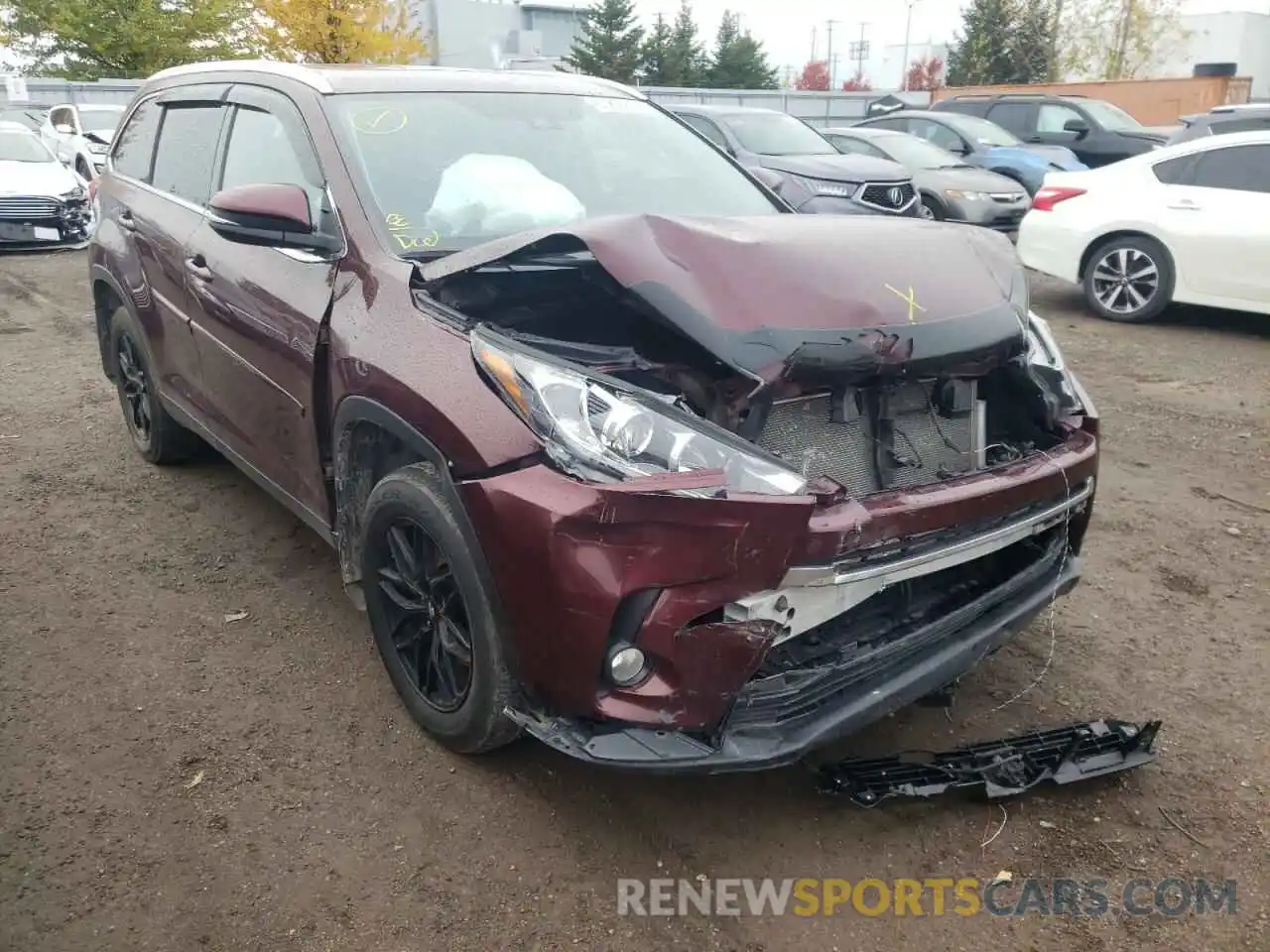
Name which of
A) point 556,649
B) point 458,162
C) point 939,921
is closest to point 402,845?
point 556,649

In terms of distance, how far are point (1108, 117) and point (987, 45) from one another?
2453 centimetres

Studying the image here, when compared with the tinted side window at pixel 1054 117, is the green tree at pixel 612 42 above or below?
above

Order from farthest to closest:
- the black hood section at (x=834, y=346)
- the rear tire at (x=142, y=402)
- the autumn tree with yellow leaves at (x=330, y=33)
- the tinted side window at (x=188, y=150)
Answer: the autumn tree with yellow leaves at (x=330, y=33), the rear tire at (x=142, y=402), the tinted side window at (x=188, y=150), the black hood section at (x=834, y=346)

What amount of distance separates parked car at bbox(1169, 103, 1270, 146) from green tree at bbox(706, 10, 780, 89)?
3189 cm

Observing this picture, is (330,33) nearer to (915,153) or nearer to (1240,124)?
(915,153)

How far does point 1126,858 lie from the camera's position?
2.53m

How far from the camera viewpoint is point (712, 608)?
220cm

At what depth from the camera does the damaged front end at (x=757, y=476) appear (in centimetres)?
219

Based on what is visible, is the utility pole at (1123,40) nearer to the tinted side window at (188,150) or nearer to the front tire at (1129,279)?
the front tire at (1129,279)

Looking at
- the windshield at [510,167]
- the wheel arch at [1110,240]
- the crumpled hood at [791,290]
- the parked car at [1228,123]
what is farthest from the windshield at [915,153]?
the crumpled hood at [791,290]

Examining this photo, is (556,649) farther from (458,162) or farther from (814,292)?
(458,162)

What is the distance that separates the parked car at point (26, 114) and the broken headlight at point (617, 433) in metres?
17.4

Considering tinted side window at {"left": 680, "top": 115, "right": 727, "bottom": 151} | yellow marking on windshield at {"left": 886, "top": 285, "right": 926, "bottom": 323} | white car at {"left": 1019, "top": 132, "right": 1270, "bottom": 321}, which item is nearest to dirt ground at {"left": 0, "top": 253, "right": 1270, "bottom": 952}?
yellow marking on windshield at {"left": 886, "top": 285, "right": 926, "bottom": 323}

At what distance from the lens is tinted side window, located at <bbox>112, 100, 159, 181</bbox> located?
A: 464 centimetres
